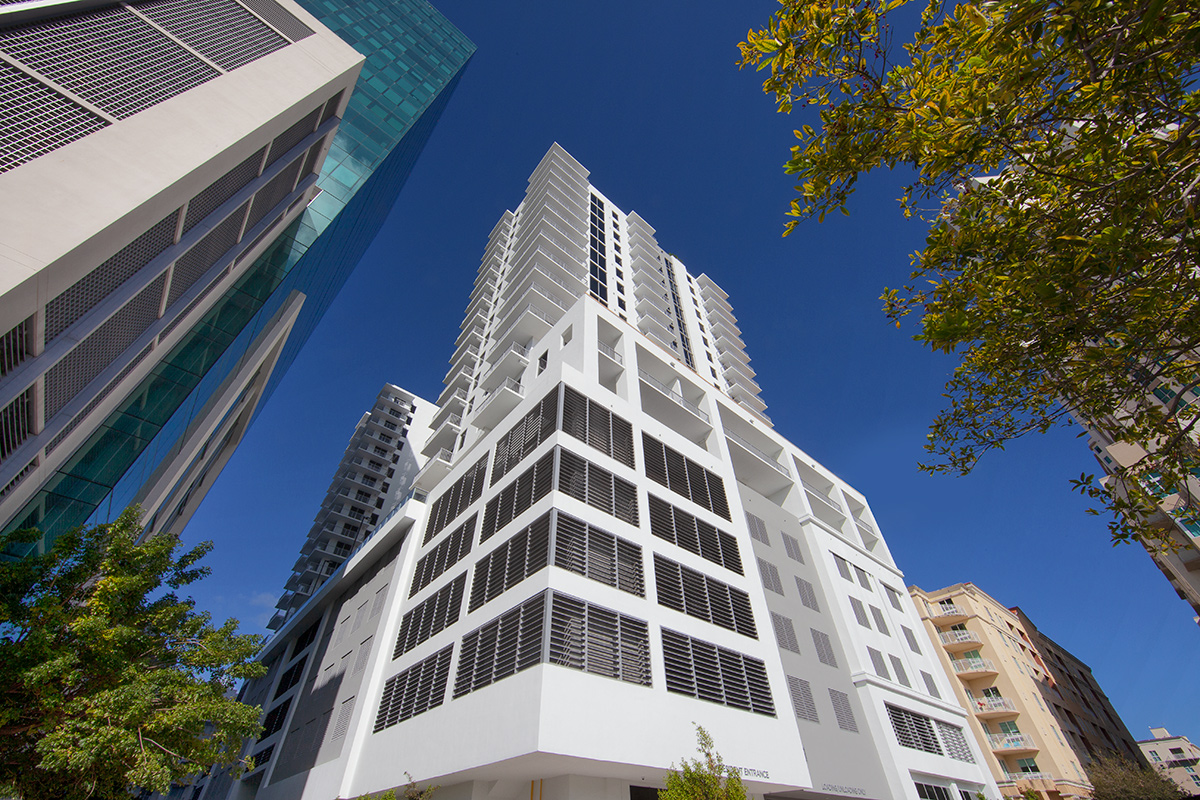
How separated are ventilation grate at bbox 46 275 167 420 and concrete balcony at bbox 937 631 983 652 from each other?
5586 cm

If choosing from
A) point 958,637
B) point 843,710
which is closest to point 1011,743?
point 958,637

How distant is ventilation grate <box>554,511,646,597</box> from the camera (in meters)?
16.3

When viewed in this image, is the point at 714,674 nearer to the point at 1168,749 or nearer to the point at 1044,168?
the point at 1044,168

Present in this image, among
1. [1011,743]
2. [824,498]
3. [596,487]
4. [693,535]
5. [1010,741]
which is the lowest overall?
[1011,743]

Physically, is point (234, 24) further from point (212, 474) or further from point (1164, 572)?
point (1164, 572)

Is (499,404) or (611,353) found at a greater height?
(611,353)

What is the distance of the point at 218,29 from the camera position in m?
18.6

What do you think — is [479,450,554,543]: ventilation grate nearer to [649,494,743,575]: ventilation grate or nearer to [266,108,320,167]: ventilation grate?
[649,494,743,575]: ventilation grate

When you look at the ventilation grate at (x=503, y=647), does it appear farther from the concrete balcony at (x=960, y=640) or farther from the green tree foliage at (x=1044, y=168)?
the concrete balcony at (x=960, y=640)

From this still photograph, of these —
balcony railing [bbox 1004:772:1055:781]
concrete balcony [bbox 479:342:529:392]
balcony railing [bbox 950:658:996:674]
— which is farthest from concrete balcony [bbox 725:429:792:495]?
balcony railing [bbox 1004:772:1055:781]

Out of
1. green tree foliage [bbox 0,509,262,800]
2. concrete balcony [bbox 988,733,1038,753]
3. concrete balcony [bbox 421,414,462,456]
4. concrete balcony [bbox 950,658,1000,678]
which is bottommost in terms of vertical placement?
green tree foliage [bbox 0,509,262,800]

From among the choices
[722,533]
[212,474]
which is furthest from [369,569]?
[722,533]

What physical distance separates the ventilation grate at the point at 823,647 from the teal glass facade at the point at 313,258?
2896 cm

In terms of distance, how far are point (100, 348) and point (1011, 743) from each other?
5562cm
